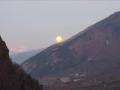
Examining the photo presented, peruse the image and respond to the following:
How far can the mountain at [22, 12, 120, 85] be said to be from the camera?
150 metres

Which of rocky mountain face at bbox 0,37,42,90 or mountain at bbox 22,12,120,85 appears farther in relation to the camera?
mountain at bbox 22,12,120,85

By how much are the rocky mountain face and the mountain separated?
314 feet

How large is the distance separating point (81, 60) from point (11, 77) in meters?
138

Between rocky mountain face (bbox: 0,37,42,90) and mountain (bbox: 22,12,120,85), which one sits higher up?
mountain (bbox: 22,12,120,85)

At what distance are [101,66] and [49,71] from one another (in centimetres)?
2448

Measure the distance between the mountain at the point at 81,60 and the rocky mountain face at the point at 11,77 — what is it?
95785 millimetres

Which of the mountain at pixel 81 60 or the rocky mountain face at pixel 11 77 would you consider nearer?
the rocky mountain face at pixel 11 77

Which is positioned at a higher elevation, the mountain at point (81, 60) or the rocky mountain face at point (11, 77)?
the mountain at point (81, 60)

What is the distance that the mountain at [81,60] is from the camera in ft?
492

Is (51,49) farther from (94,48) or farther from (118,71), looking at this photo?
(118,71)

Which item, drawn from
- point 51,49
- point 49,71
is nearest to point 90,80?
point 49,71

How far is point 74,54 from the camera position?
611ft

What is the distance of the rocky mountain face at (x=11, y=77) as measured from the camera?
38.0 metres

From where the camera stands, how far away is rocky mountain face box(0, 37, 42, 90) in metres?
38.0
